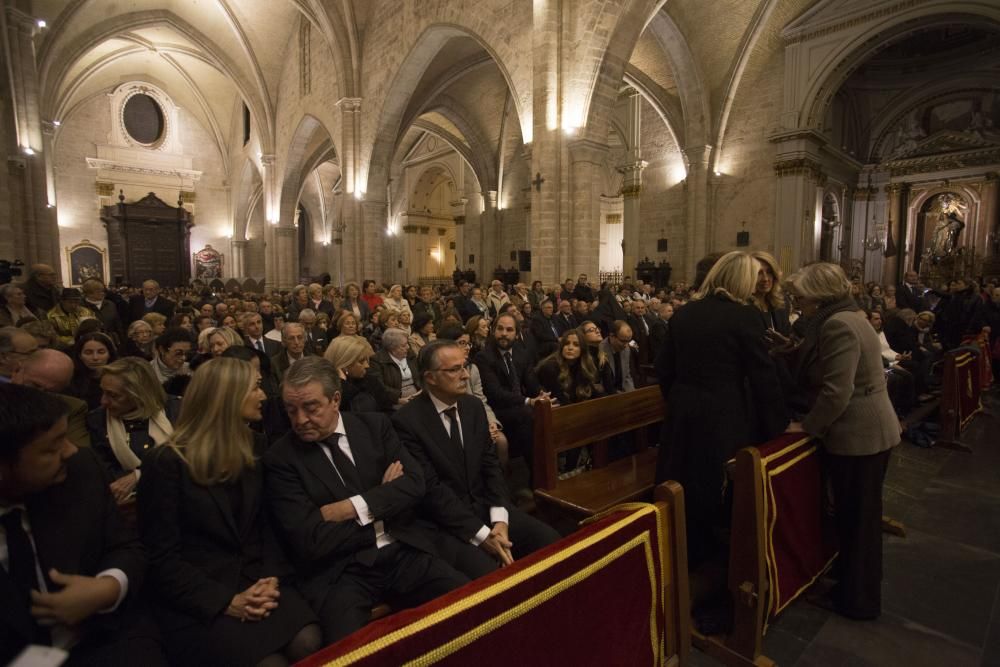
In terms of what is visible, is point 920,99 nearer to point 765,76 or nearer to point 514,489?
point 765,76

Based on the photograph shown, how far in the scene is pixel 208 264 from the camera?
26.8m

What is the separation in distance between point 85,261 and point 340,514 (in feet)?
93.6

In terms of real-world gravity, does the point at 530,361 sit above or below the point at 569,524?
above

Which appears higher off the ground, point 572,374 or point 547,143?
point 547,143

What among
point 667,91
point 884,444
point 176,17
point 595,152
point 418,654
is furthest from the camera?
point 176,17

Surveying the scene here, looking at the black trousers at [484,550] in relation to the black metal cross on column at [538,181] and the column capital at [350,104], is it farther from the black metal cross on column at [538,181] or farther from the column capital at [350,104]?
the column capital at [350,104]

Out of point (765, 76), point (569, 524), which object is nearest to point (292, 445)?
point (569, 524)

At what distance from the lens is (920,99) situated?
683 inches

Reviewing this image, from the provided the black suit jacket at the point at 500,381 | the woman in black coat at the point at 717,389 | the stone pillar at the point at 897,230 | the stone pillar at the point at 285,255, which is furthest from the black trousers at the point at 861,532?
the stone pillar at the point at 285,255

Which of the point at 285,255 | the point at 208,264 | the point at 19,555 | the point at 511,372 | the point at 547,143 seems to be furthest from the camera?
the point at 208,264

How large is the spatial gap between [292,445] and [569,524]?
6.58 ft

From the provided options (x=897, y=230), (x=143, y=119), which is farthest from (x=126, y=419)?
(x=143, y=119)

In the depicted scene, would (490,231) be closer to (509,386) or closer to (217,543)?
(509,386)

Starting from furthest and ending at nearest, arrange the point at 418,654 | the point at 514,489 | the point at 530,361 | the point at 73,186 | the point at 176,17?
1. the point at 73,186
2. the point at 176,17
3. the point at 530,361
4. the point at 514,489
5. the point at 418,654
